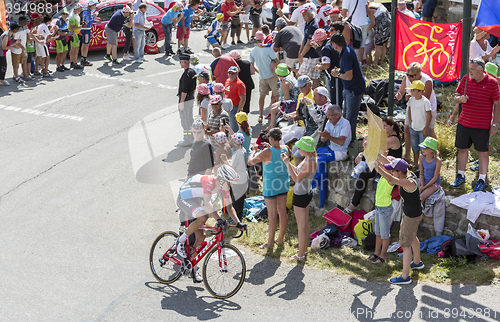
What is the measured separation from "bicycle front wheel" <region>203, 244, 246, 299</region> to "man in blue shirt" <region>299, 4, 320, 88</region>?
5506 mm

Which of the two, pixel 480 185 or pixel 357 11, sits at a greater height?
pixel 357 11

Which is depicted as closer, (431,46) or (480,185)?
(480,185)

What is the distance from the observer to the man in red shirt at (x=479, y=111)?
759 cm

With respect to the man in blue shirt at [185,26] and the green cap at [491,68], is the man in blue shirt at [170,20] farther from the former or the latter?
the green cap at [491,68]

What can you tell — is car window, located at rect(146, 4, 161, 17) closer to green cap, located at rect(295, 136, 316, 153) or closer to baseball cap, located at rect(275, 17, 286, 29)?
baseball cap, located at rect(275, 17, 286, 29)

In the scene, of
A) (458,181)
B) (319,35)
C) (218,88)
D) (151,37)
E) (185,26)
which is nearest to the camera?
(458,181)

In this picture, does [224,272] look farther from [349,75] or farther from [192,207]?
[349,75]

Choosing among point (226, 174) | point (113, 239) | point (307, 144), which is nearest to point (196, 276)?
point (226, 174)

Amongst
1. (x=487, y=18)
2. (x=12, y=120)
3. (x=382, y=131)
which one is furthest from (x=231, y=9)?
(x=382, y=131)

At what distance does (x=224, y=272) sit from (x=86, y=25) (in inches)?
498

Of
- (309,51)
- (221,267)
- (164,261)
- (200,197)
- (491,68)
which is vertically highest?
(491,68)

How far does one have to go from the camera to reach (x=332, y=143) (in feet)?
28.5

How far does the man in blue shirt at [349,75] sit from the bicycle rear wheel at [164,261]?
149 inches

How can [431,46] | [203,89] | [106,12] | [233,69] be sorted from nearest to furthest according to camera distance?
[431,46], [203,89], [233,69], [106,12]
